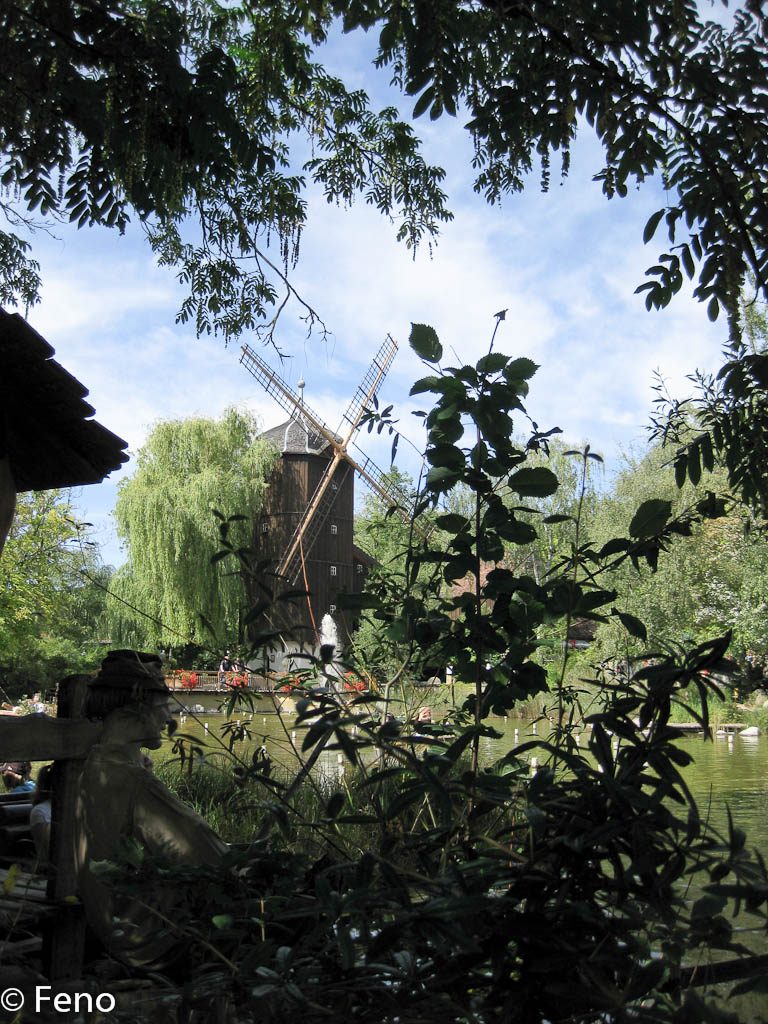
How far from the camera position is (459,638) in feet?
6.22

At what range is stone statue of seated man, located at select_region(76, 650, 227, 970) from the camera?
215cm

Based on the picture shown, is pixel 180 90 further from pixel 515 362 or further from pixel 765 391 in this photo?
pixel 765 391

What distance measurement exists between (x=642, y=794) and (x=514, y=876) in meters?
0.20

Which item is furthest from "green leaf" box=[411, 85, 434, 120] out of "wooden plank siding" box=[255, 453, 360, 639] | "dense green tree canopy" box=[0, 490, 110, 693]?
"wooden plank siding" box=[255, 453, 360, 639]

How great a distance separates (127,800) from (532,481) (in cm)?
135

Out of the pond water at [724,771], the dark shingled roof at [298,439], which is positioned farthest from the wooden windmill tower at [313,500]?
the pond water at [724,771]

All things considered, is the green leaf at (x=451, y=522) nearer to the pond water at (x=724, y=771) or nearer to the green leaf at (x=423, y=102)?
the pond water at (x=724, y=771)

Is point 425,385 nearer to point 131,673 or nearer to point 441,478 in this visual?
point 441,478

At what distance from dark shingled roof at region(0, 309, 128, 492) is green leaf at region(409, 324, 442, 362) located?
6.01ft

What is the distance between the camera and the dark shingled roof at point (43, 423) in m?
3.18

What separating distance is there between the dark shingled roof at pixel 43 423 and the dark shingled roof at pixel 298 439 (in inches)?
1102

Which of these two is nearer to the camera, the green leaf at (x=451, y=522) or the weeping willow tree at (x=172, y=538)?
the green leaf at (x=451, y=522)

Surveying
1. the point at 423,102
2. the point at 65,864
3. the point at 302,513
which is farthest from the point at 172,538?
the point at 423,102

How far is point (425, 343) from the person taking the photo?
6.32ft
